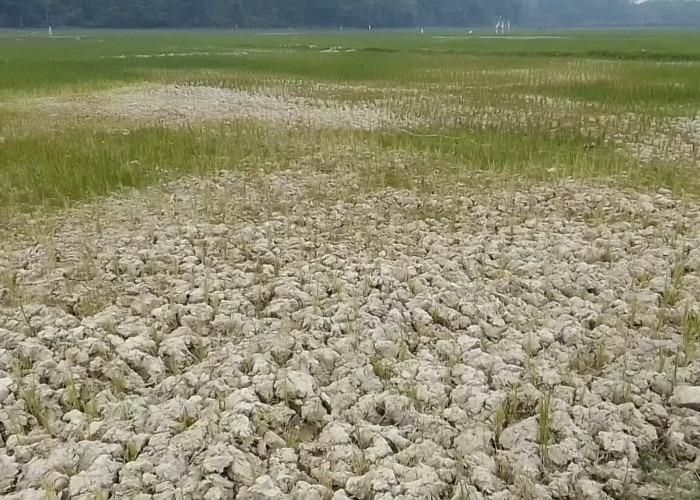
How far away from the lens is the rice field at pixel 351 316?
3.52 metres

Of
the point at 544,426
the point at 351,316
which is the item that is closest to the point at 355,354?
the point at 351,316

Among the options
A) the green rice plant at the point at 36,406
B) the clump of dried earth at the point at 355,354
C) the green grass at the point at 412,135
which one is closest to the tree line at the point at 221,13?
the green grass at the point at 412,135

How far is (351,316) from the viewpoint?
5.09 m

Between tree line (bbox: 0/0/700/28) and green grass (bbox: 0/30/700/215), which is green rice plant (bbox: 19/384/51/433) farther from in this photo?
tree line (bbox: 0/0/700/28)

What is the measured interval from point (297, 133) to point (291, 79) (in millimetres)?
11688

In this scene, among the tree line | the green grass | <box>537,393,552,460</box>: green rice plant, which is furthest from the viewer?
the tree line

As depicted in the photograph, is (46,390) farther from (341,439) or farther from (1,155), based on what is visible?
(1,155)

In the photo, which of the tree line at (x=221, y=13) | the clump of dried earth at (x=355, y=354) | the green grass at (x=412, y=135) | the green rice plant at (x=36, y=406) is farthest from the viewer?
the tree line at (x=221, y=13)

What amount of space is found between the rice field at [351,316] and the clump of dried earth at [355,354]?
0.06 ft

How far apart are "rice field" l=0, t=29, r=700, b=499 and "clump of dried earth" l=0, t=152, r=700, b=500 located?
2cm

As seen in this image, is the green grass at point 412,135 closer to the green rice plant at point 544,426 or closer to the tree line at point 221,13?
the green rice plant at point 544,426

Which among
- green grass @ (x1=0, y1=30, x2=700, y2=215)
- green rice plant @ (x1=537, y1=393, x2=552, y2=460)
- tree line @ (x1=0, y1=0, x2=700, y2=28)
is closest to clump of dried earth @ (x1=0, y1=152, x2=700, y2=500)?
green rice plant @ (x1=537, y1=393, x2=552, y2=460)

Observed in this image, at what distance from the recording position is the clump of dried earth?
11.4 ft

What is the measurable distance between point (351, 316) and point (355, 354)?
0.54 m
